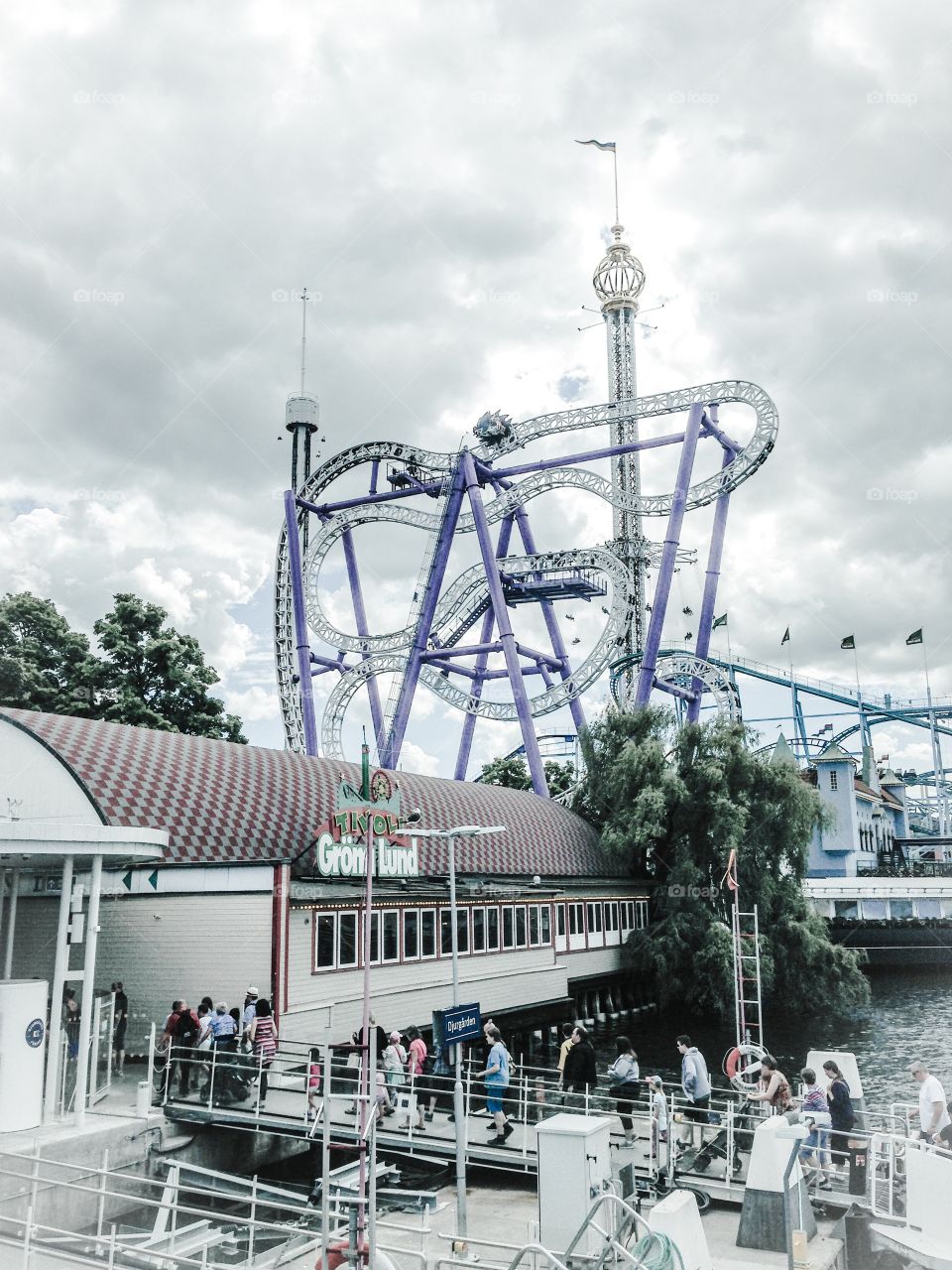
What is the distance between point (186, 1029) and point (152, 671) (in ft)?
123

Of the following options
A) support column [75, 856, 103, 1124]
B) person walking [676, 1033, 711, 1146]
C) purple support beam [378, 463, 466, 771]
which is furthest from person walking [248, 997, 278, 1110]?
purple support beam [378, 463, 466, 771]

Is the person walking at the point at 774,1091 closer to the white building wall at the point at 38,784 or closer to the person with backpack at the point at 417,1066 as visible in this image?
the person with backpack at the point at 417,1066

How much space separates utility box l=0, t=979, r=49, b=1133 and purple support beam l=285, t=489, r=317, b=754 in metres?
40.9

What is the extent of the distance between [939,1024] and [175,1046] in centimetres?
3074

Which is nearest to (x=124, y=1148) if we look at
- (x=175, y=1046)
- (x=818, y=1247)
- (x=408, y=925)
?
(x=175, y=1046)

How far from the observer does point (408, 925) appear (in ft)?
87.4

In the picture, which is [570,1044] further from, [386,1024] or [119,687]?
[119,687]

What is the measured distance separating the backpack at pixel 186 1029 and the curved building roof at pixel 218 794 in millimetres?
3721

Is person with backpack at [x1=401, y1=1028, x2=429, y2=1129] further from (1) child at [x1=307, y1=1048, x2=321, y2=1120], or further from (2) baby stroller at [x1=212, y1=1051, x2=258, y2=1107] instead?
(2) baby stroller at [x1=212, y1=1051, x2=258, y2=1107]

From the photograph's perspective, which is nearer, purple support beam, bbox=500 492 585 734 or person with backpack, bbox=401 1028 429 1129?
person with backpack, bbox=401 1028 429 1129

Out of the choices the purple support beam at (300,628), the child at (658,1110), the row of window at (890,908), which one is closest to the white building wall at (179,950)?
the child at (658,1110)

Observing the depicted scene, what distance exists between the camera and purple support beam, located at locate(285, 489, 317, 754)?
56.9 meters

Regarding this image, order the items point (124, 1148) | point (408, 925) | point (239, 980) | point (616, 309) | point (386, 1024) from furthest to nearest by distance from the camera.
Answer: point (616, 309) < point (408, 925) < point (386, 1024) < point (239, 980) < point (124, 1148)

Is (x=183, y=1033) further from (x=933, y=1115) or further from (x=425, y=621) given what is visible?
(x=425, y=621)
